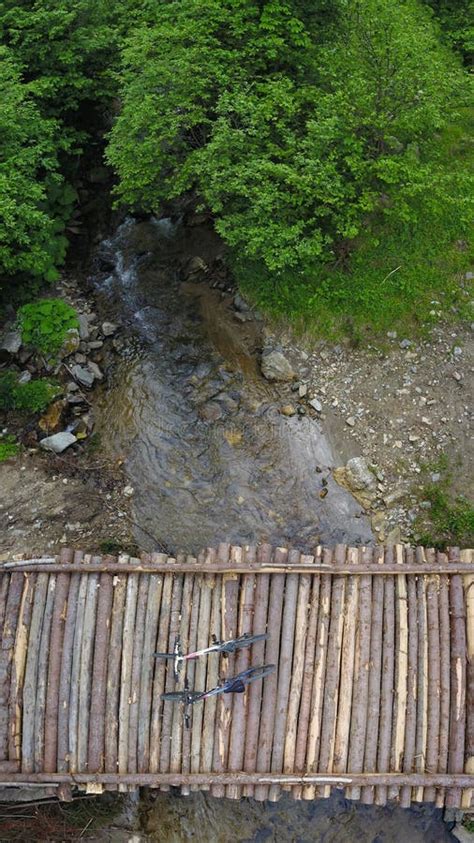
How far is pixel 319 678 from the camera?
9023mm

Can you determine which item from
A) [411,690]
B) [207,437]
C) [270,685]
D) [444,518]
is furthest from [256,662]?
[207,437]

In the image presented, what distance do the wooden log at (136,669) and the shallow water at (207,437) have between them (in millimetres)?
3369

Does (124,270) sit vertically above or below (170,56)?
below

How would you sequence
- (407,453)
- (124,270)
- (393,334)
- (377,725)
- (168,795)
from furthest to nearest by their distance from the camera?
(124,270) < (393,334) < (407,453) < (168,795) < (377,725)

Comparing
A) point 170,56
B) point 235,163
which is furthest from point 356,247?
point 170,56

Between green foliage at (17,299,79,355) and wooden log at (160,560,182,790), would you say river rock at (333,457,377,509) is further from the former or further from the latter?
green foliage at (17,299,79,355)

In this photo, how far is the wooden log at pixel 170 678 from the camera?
8.89 metres

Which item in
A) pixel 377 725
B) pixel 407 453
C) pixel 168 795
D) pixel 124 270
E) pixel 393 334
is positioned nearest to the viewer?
pixel 377 725

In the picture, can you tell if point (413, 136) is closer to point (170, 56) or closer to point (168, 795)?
point (170, 56)

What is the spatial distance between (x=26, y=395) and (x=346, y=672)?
9992mm

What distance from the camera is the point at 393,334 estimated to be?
14.3m

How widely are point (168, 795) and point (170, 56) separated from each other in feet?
52.8

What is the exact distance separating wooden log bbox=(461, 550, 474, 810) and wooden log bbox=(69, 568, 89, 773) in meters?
5.74

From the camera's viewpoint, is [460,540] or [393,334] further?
[393,334]
